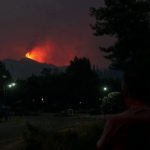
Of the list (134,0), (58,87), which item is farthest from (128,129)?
(58,87)

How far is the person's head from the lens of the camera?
6.51 feet

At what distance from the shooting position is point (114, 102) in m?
24.3

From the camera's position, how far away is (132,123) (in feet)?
6.06

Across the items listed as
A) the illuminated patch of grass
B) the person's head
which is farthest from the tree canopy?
the person's head

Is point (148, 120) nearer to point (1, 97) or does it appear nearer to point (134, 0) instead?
point (134, 0)

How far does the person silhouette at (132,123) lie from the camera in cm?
182

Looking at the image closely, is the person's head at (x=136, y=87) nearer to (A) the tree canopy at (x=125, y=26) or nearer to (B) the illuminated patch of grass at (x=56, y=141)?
(B) the illuminated patch of grass at (x=56, y=141)

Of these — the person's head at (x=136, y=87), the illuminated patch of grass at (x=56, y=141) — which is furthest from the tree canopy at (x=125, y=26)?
the person's head at (x=136, y=87)

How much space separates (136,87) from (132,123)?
0.26 meters

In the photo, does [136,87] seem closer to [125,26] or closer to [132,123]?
[132,123]

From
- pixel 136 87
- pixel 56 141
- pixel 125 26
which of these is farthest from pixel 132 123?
pixel 125 26

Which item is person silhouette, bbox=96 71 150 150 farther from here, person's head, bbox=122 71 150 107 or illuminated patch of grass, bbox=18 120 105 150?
illuminated patch of grass, bbox=18 120 105 150

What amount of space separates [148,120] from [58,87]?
61.8m

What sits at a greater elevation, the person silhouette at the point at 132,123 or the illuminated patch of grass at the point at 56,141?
the person silhouette at the point at 132,123
